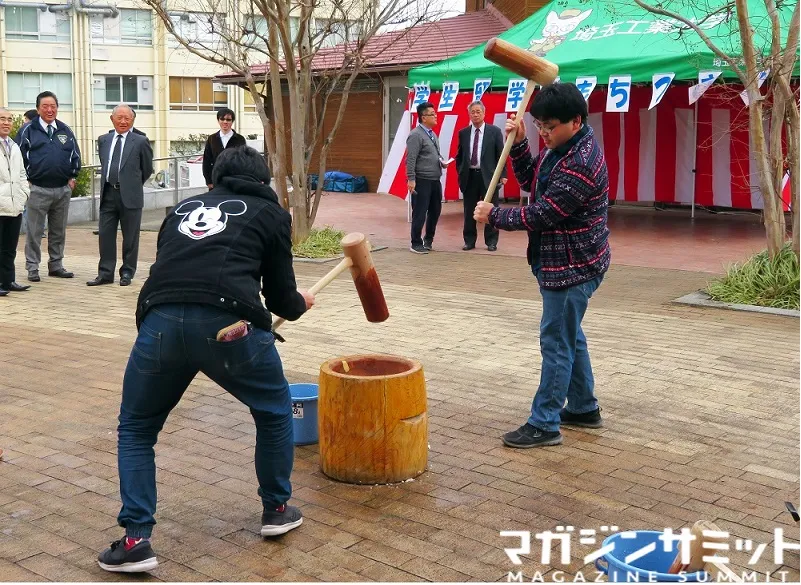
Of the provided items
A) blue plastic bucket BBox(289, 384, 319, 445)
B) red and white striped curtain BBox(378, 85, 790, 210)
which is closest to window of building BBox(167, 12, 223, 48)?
red and white striped curtain BBox(378, 85, 790, 210)

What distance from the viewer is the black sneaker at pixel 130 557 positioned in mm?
3922

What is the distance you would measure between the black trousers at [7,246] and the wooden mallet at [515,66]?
21.0 ft

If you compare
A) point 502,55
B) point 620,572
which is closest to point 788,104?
point 502,55

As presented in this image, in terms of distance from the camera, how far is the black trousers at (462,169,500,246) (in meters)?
13.2

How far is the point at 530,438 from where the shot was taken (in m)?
5.48

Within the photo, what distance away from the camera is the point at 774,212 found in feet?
32.3

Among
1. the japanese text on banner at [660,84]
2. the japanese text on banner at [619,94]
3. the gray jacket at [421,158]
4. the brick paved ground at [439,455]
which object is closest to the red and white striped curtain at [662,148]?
the japanese text on banner at [619,94]

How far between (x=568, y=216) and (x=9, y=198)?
673 centimetres

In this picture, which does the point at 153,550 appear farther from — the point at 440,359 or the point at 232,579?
the point at 440,359

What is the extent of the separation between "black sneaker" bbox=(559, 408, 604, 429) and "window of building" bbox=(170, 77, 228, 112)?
4426cm

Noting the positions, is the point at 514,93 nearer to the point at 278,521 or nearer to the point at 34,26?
the point at 278,521

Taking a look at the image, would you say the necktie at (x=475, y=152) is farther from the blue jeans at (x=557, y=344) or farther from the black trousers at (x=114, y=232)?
the blue jeans at (x=557, y=344)

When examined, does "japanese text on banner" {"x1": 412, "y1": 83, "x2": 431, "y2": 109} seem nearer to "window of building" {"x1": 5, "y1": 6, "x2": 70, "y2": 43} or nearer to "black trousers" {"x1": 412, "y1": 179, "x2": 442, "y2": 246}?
"black trousers" {"x1": 412, "y1": 179, "x2": 442, "y2": 246}

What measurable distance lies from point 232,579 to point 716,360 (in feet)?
15.3
